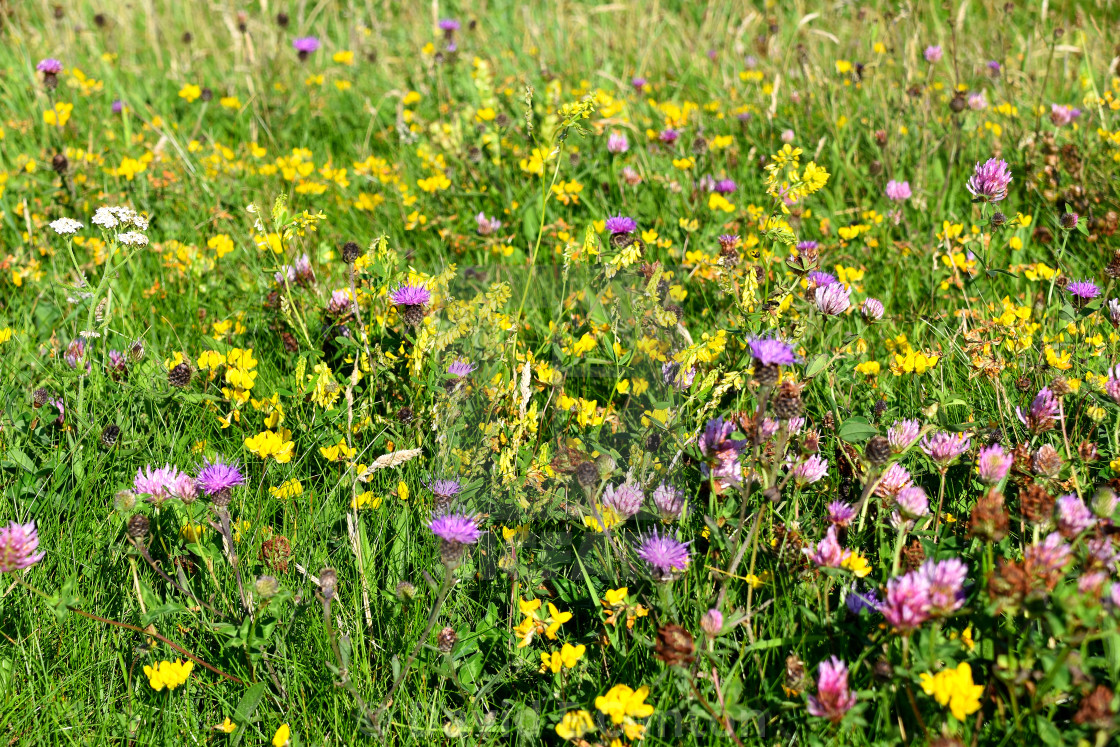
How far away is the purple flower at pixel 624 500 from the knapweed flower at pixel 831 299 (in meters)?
0.68

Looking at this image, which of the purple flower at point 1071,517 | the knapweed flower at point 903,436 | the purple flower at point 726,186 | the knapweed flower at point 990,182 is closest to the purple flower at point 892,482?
the knapweed flower at point 903,436

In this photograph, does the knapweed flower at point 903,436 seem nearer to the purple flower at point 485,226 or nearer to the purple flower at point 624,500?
the purple flower at point 624,500

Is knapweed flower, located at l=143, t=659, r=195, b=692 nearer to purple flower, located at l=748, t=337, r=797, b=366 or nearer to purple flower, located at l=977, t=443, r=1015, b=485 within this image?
purple flower, located at l=748, t=337, r=797, b=366

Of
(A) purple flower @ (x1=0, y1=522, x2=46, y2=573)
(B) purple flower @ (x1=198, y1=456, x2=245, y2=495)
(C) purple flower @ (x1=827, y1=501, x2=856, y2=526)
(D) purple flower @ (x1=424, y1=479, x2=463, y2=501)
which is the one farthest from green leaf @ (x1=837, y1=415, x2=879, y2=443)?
(A) purple flower @ (x1=0, y1=522, x2=46, y2=573)

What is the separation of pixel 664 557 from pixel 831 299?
83cm

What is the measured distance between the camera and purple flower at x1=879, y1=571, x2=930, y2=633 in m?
1.38

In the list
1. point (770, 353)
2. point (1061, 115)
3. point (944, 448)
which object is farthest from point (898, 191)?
point (770, 353)

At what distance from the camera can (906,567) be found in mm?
1709

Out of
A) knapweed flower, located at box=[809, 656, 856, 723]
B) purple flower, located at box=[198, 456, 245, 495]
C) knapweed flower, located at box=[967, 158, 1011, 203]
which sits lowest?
knapweed flower, located at box=[809, 656, 856, 723]

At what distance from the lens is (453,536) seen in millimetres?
1568

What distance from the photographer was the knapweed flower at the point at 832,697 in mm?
1405

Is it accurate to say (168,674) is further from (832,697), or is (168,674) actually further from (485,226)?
(485,226)

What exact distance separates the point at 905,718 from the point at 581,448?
0.88 meters

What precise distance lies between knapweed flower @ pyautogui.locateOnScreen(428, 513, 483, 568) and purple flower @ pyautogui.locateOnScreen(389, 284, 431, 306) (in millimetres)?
725
